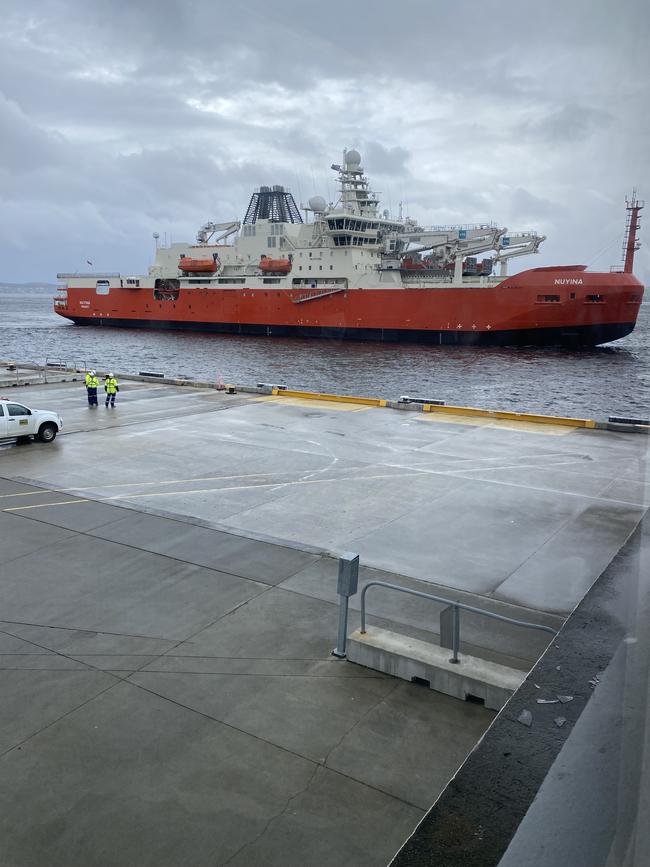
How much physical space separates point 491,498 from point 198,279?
231ft

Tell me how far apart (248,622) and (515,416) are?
1640 centimetres

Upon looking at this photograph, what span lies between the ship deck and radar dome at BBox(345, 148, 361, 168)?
60199mm

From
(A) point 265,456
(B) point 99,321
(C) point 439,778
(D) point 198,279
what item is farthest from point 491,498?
(B) point 99,321

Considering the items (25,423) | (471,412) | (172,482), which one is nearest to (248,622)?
(172,482)

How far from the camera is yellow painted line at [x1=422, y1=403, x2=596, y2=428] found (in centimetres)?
2100

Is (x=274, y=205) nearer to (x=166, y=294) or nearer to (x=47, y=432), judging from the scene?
(x=166, y=294)

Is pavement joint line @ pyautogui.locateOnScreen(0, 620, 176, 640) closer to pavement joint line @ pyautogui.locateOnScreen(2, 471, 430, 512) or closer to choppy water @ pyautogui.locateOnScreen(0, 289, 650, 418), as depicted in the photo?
A: pavement joint line @ pyautogui.locateOnScreen(2, 471, 430, 512)

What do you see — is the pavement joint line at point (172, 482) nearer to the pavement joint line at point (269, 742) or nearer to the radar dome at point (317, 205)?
the pavement joint line at point (269, 742)

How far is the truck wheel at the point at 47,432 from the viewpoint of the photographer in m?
17.4

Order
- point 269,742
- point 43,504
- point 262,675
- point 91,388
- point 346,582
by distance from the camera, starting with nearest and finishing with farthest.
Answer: point 269,742 < point 262,675 < point 346,582 < point 43,504 < point 91,388

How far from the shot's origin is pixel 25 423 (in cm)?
1697

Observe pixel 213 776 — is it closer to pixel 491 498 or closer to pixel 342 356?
pixel 491 498

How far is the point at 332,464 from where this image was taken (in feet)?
50.8

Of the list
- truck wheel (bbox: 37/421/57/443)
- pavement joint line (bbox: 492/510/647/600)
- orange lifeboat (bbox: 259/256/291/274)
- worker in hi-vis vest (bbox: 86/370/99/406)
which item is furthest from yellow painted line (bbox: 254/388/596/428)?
orange lifeboat (bbox: 259/256/291/274)
